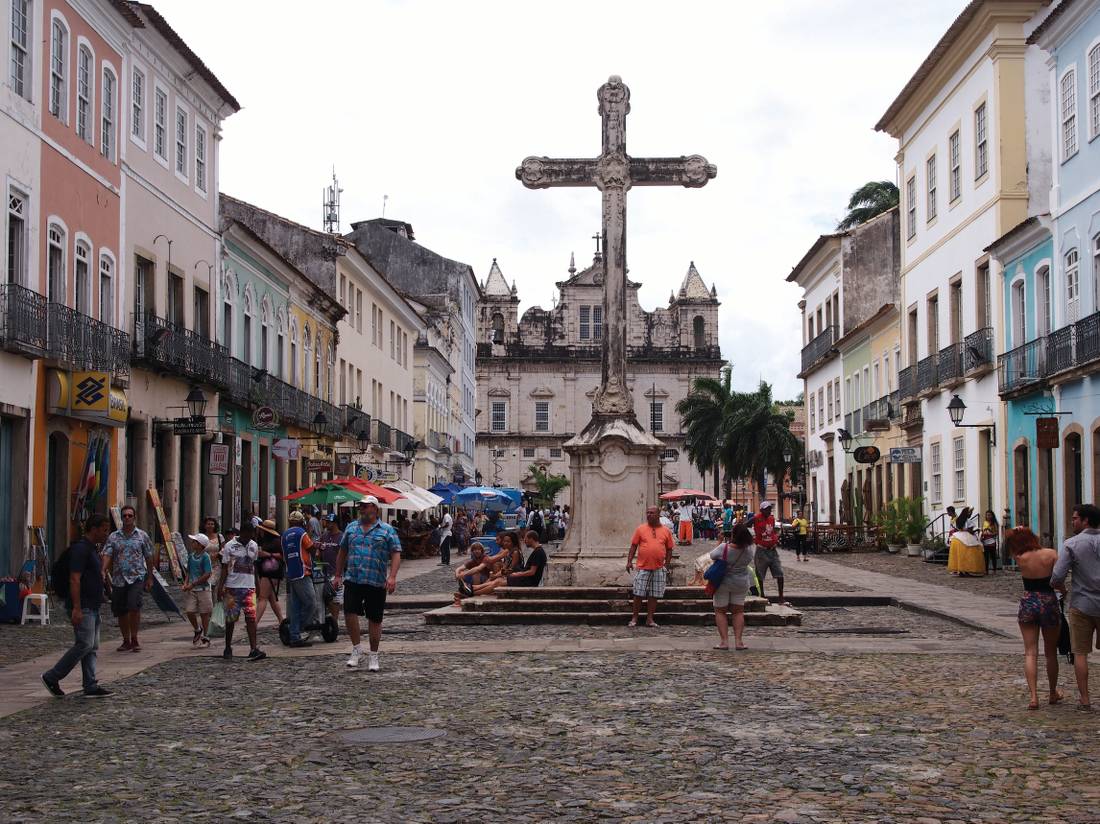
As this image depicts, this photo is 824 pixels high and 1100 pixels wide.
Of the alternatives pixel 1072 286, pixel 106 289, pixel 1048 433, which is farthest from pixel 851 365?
pixel 106 289

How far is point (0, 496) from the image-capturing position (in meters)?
21.1

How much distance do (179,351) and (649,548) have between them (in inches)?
571

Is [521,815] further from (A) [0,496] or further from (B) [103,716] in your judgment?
(A) [0,496]

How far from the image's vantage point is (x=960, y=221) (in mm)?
34125

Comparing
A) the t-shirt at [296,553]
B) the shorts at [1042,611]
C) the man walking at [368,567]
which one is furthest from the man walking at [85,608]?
the shorts at [1042,611]

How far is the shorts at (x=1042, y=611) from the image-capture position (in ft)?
35.1

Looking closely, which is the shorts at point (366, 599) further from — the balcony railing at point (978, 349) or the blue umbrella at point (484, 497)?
the blue umbrella at point (484, 497)

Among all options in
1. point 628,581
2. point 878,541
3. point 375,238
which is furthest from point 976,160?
point 375,238

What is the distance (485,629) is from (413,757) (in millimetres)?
8956

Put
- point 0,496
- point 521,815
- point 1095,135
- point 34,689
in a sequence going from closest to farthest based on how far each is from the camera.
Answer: point 521,815
point 34,689
point 0,496
point 1095,135

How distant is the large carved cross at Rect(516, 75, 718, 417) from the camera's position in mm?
19594

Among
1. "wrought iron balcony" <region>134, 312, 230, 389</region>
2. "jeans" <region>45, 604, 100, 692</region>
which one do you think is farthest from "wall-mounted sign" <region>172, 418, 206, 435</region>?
"jeans" <region>45, 604, 100, 692</region>

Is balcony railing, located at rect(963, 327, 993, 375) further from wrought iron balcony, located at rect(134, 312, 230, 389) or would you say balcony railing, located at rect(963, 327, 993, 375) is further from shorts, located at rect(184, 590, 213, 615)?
shorts, located at rect(184, 590, 213, 615)

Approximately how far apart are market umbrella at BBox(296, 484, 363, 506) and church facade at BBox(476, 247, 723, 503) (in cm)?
6850
